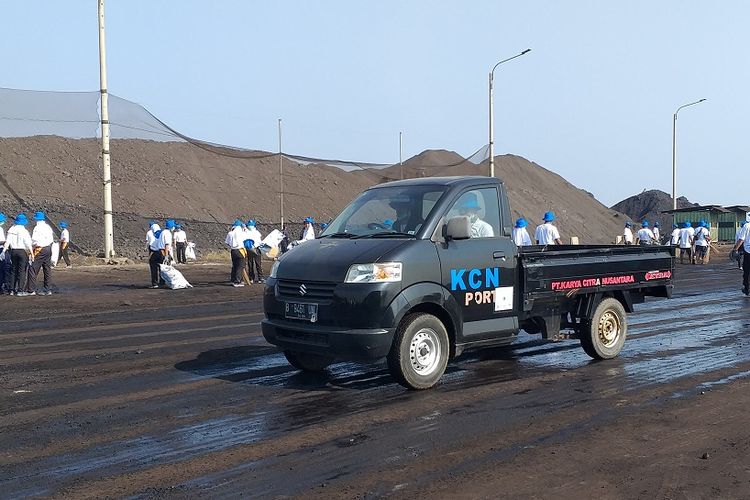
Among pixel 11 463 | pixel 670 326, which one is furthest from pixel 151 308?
pixel 11 463

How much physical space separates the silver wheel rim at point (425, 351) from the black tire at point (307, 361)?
1367 mm

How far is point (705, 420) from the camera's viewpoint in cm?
691

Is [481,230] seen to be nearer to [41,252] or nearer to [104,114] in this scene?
[41,252]

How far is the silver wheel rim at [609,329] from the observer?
9.94 metres

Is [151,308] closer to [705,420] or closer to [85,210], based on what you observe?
[705,420]

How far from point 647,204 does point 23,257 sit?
85.7 metres

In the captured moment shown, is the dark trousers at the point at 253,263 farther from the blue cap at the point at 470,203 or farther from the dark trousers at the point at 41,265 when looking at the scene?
the blue cap at the point at 470,203

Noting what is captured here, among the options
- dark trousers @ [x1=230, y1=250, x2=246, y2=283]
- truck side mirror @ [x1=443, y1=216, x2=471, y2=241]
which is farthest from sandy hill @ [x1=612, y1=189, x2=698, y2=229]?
truck side mirror @ [x1=443, y1=216, x2=471, y2=241]

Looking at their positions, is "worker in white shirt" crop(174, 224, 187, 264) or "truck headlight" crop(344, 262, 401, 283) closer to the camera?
"truck headlight" crop(344, 262, 401, 283)

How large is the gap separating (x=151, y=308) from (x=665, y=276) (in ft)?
35.5

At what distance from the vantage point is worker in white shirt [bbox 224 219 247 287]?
72.9 ft

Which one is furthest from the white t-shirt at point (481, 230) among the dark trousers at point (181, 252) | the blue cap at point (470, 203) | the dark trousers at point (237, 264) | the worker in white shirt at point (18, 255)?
the dark trousers at point (181, 252)

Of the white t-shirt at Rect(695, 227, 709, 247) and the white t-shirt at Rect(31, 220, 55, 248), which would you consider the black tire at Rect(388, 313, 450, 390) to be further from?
the white t-shirt at Rect(695, 227, 709, 247)

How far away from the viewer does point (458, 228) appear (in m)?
8.02
